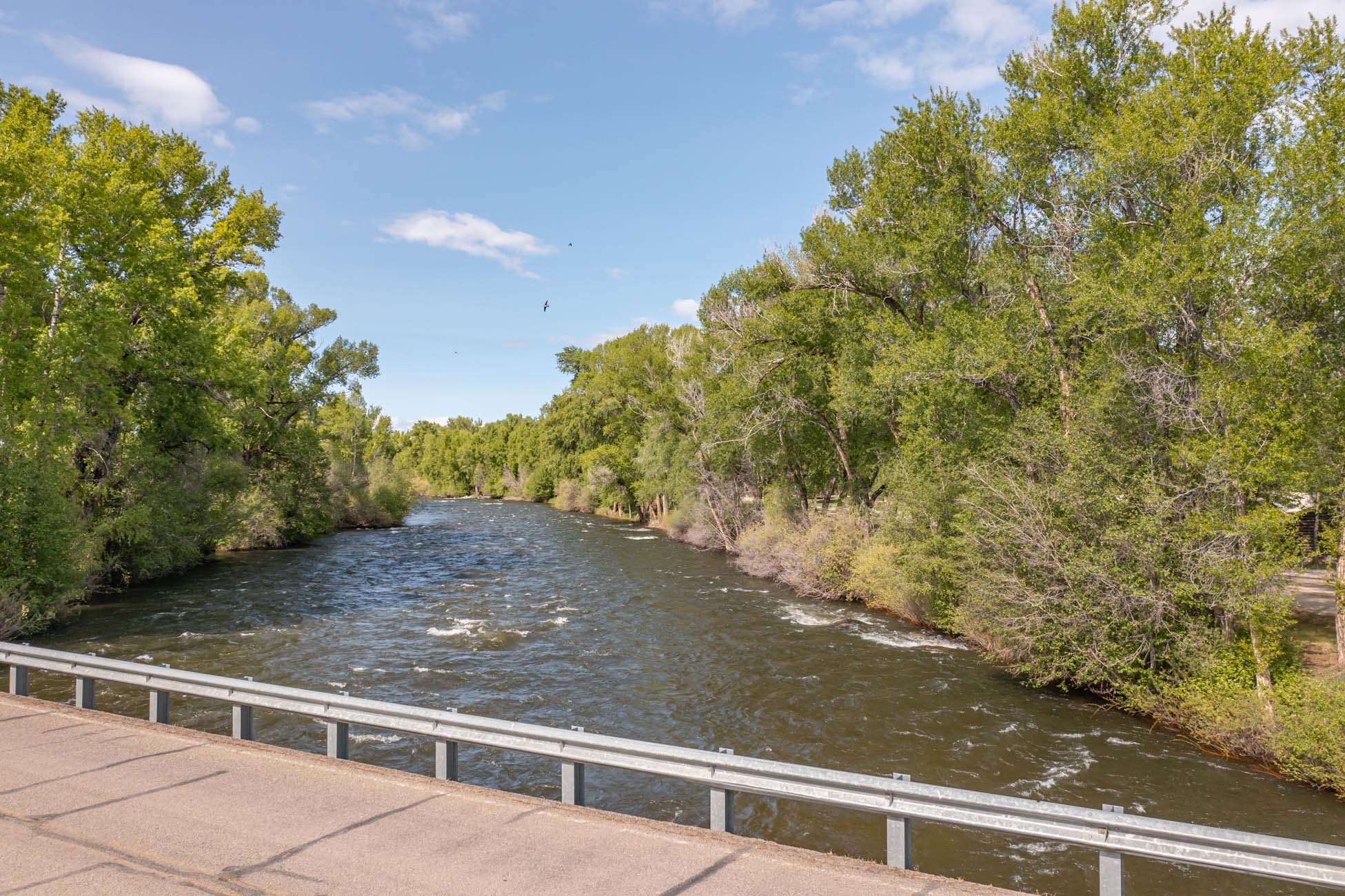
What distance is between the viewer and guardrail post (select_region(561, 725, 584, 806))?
21.7ft

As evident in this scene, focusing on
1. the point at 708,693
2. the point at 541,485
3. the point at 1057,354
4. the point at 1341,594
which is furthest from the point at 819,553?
the point at 541,485

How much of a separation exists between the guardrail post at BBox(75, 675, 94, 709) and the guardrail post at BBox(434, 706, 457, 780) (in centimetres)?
547

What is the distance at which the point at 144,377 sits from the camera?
24688 millimetres

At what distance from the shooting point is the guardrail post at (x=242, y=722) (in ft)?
27.1

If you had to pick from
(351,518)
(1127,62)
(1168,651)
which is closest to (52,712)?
(1168,651)

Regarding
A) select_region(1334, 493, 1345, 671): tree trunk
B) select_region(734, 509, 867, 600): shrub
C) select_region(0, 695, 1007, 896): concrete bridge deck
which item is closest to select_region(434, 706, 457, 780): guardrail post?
select_region(0, 695, 1007, 896): concrete bridge deck

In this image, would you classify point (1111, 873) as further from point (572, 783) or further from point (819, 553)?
point (819, 553)

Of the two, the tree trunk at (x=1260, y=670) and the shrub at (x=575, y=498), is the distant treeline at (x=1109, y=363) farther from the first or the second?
the shrub at (x=575, y=498)

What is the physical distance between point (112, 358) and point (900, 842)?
82.0 ft

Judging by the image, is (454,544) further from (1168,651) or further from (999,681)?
(1168,651)

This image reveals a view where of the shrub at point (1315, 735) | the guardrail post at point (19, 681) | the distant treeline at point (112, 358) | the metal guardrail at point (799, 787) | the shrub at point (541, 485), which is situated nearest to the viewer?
the metal guardrail at point (799, 787)

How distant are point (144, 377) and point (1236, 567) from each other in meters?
30.8

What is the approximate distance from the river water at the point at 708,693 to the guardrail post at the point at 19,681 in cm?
→ 220

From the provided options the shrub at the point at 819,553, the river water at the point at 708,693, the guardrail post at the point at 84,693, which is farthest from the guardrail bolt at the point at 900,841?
the shrub at the point at 819,553
